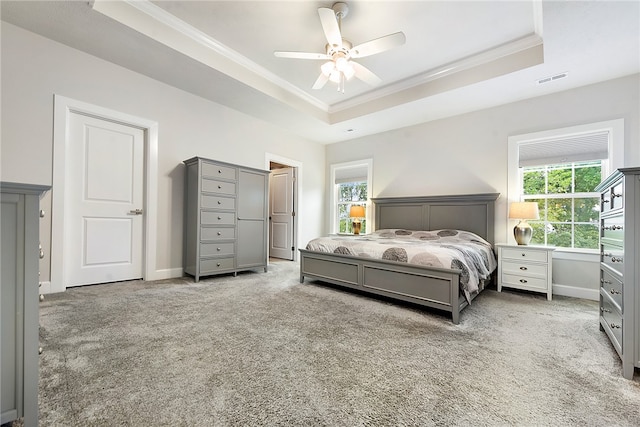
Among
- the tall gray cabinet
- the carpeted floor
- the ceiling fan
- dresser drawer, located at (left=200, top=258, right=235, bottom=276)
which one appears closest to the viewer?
the tall gray cabinet

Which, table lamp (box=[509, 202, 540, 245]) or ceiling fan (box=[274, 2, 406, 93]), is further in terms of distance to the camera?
table lamp (box=[509, 202, 540, 245])

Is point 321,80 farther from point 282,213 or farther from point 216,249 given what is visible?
point 282,213

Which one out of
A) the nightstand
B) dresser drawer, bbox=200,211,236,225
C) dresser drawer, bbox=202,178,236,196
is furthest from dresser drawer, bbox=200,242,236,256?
the nightstand

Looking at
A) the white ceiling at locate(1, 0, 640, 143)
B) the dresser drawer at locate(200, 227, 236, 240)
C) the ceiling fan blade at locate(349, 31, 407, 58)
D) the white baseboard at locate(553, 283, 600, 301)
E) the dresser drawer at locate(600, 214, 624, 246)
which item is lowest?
the white baseboard at locate(553, 283, 600, 301)

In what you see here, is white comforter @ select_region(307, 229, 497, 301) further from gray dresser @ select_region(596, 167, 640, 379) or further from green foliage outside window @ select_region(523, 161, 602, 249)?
gray dresser @ select_region(596, 167, 640, 379)

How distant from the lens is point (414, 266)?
2.54 m

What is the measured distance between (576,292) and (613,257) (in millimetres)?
1937

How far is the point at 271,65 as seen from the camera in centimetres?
352

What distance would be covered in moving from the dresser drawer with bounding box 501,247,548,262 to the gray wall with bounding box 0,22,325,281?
12.8 feet

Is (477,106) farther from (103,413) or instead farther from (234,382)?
(103,413)

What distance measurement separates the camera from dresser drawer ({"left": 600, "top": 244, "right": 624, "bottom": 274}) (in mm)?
1569

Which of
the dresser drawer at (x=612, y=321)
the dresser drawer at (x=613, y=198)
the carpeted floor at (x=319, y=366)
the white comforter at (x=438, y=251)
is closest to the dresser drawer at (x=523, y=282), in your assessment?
the white comforter at (x=438, y=251)

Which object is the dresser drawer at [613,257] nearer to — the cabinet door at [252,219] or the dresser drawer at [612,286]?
the dresser drawer at [612,286]

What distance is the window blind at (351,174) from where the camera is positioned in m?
5.53
